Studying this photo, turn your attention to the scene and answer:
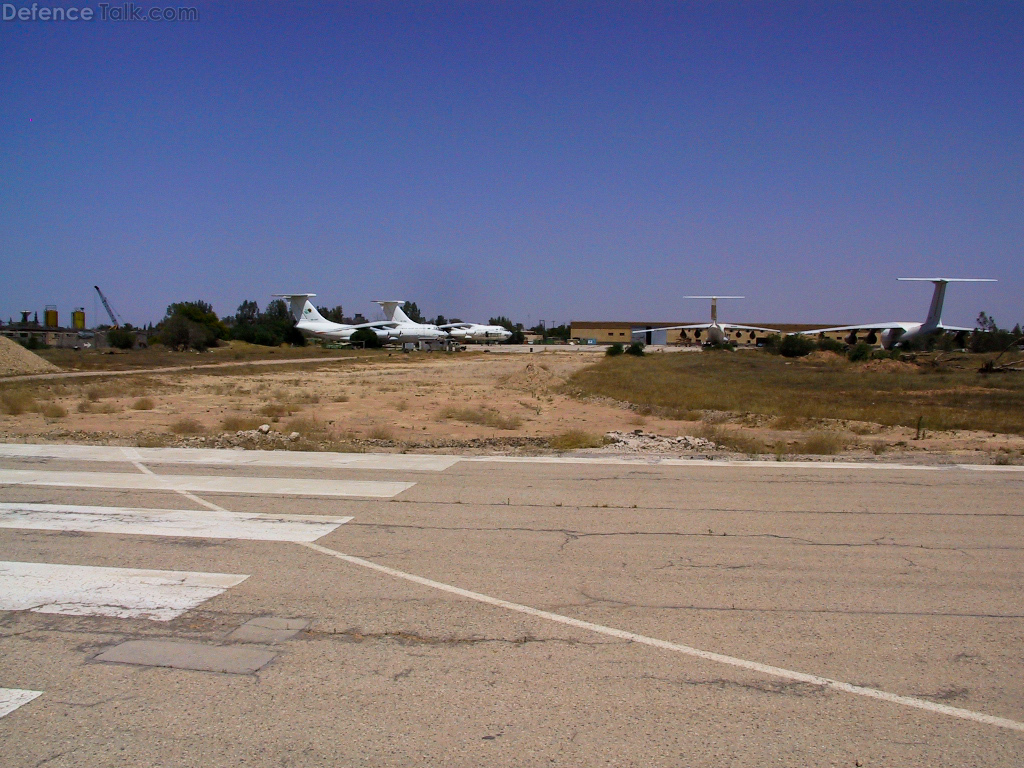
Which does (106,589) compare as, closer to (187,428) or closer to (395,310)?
(187,428)

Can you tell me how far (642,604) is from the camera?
6047 millimetres

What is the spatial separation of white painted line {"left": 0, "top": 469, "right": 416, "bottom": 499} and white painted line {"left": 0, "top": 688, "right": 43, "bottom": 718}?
19.6 feet

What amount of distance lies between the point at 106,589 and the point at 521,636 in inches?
140

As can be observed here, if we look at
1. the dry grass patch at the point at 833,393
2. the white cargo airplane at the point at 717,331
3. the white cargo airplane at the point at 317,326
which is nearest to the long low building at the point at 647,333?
the white cargo airplane at the point at 717,331

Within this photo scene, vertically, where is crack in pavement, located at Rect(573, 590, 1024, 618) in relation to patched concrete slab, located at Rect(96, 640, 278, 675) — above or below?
below

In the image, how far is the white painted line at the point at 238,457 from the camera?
1327 cm

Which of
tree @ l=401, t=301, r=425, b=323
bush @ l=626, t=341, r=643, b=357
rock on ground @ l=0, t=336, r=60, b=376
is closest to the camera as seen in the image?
rock on ground @ l=0, t=336, r=60, b=376

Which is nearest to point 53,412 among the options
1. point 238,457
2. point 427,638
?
point 238,457

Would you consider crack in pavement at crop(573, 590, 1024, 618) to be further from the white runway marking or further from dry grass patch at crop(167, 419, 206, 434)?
dry grass patch at crop(167, 419, 206, 434)

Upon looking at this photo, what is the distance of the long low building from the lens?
114 meters

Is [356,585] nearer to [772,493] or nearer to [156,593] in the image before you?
[156,593]

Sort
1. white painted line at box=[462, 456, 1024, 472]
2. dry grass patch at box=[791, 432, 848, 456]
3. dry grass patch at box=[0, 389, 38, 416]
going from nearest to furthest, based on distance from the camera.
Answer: white painted line at box=[462, 456, 1024, 472]
dry grass patch at box=[791, 432, 848, 456]
dry grass patch at box=[0, 389, 38, 416]

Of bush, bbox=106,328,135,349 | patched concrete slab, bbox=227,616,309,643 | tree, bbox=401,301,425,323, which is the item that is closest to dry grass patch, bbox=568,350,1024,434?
patched concrete slab, bbox=227,616,309,643

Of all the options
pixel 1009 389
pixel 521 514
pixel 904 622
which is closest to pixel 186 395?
pixel 521 514
